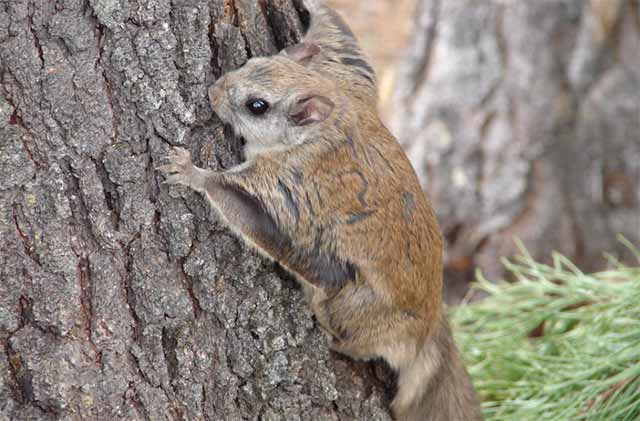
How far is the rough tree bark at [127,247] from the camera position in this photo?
9.32ft

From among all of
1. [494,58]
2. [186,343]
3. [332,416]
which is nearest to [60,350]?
[186,343]

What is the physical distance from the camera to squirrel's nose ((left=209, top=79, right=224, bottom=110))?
3121 millimetres

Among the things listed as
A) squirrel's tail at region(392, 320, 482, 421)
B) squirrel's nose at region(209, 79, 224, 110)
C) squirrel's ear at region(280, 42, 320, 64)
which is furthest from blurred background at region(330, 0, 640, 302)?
squirrel's nose at region(209, 79, 224, 110)

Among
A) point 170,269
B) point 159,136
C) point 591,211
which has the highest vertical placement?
point 159,136

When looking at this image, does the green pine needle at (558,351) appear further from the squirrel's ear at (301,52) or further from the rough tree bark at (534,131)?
the squirrel's ear at (301,52)

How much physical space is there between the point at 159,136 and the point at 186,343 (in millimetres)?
→ 661

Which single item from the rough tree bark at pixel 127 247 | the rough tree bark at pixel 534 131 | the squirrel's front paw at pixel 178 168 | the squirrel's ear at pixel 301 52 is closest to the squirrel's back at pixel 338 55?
the squirrel's ear at pixel 301 52

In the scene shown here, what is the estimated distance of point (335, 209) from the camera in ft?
10.6

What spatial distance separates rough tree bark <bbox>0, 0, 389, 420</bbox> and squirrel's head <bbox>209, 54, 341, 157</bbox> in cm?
13

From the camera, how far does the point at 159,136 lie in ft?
10.0

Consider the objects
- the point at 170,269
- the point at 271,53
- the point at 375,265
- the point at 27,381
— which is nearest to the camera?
the point at 27,381

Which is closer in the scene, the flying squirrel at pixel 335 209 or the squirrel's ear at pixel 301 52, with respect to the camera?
the flying squirrel at pixel 335 209

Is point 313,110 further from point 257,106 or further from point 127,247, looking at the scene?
point 127,247

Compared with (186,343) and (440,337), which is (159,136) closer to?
(186,343)
